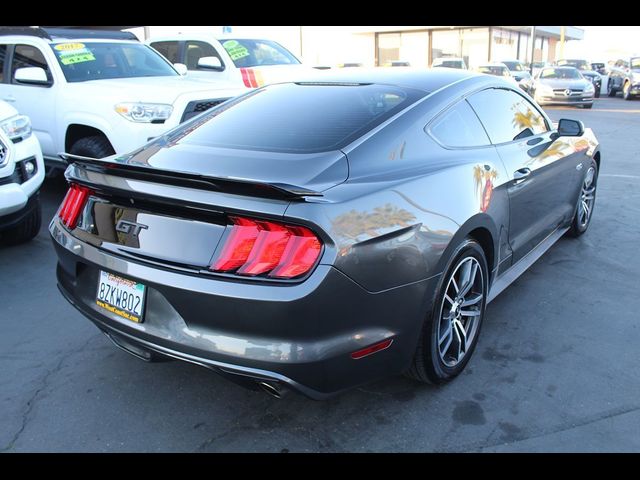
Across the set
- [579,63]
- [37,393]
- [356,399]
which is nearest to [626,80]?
[579,63]

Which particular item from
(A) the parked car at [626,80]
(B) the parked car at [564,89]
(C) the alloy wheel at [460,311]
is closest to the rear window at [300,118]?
(C) the alloy wheel at [460,311]

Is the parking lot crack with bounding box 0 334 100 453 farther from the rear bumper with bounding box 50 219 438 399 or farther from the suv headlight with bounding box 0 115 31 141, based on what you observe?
the suv headlight with bounding box 0 115 31 141

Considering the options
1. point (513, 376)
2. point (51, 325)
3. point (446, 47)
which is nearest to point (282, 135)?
point (513, 376)

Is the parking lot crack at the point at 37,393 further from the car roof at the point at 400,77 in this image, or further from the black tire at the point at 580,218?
the black tire at the point at 580,218

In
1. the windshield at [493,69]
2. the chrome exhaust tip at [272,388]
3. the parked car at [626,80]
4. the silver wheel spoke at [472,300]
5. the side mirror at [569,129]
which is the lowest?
the parked car at [626,80]

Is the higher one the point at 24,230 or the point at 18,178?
the point at 18,178

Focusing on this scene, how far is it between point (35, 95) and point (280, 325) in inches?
230

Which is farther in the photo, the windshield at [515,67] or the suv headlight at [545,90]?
the windshield at [515,67]

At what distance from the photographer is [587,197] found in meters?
5.45

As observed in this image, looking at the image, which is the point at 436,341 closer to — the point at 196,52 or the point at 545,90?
the point at 196,52

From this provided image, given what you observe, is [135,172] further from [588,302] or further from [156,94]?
[156,94]

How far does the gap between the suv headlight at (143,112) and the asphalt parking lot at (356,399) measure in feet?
8.25

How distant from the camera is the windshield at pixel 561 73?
66.2 ft

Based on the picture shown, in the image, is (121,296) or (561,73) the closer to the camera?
(121,296)
